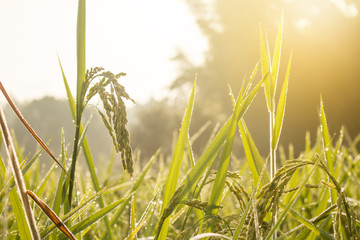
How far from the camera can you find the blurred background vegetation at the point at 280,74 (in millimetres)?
23984

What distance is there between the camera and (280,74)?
91.7ft

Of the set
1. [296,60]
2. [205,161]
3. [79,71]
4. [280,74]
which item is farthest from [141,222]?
[280,74]

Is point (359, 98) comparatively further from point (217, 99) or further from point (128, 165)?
point (128, 165)

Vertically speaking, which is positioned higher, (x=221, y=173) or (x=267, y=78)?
(x=267, y=78)

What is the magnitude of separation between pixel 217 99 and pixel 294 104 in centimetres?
590

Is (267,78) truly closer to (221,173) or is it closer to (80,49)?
(221,173)

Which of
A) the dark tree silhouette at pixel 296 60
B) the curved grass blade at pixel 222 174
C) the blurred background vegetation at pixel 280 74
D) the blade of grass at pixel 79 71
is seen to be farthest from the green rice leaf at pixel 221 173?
the dark tree silhouette at pixel 296 60

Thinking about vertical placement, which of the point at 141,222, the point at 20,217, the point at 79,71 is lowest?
the point at 141,222

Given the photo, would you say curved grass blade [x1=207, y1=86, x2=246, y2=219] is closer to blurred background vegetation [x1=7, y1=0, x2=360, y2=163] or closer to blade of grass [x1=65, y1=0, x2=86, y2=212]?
blade of grass [x1=65, y1=0, x2=86, y2=212]

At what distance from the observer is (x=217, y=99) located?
2855cm

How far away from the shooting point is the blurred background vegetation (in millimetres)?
23984

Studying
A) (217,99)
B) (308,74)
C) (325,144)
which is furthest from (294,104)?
(325,144)

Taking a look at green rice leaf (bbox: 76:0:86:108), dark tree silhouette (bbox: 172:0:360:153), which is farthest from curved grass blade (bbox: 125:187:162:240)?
dark tree silhouette (bbox: 172:0:360:153)

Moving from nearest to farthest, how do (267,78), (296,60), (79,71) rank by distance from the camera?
(79,71)
(267,78)
(296,60)
